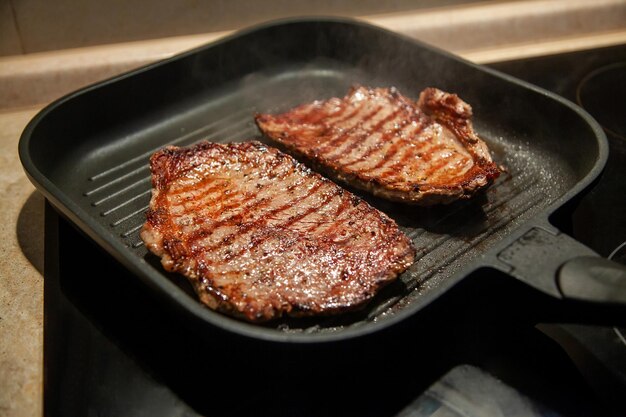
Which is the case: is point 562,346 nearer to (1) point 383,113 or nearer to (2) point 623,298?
(2) point 623,298

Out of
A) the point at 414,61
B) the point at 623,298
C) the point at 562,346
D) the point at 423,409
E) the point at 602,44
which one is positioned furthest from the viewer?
the point at 602,44

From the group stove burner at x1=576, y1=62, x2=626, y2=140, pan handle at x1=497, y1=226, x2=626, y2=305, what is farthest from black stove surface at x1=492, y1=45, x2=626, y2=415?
pan handle at x1=497, y1=226, x2=626, y2=305

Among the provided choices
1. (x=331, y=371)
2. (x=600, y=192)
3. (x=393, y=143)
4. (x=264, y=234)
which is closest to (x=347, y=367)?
(x=331, y=371)

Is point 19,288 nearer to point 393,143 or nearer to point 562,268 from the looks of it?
point 393,143

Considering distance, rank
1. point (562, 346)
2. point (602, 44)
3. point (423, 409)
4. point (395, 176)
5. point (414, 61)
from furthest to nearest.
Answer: point (602, 44) → point (414, 61) → point (395, 176) → point (562, 346) → point (423, 409)

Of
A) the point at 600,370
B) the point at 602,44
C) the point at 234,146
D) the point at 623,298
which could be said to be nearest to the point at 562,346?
the point at 600,370

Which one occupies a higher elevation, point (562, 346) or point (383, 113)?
point (383, 113)
